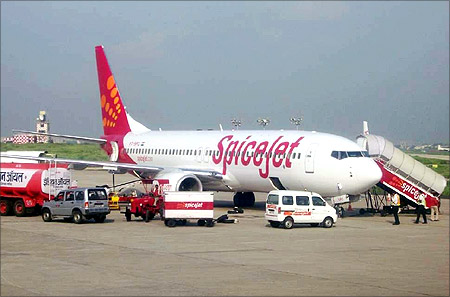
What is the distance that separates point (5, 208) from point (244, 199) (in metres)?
16.6

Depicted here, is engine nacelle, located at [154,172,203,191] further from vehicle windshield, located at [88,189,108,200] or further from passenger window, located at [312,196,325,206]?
passenger window, located at [312,196,325,206]

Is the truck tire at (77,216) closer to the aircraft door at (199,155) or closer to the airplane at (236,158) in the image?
the airplane at (236,158)

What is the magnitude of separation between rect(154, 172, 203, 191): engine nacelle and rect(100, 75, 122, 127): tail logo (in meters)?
13.7

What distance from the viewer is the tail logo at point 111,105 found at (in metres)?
63.3

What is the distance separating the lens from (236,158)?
167 feet

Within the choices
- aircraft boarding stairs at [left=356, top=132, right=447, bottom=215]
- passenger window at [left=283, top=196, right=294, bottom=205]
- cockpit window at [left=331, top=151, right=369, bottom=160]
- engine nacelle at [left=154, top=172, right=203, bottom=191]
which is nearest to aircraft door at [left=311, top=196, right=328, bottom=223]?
passenger window at [left=283, top=196, right=294, bottom=205]

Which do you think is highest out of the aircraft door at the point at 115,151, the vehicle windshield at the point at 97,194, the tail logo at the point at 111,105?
the tail logo at the point at 111,105

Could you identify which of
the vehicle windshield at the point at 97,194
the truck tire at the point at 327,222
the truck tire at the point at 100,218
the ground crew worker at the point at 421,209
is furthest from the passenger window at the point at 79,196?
the ground crew worker at the point at 421,209

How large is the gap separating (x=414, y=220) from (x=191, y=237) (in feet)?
51.3

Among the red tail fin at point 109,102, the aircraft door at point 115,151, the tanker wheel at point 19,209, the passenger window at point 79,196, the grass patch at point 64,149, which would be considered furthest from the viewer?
the red tail fin at point 109,102

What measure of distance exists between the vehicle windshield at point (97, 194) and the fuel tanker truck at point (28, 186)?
13.5 feet

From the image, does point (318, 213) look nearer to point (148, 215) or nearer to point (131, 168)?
point (148, 215)

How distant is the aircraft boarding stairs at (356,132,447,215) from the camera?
47.6 meters

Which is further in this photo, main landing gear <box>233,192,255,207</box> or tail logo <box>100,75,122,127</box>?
tail logo <box>100,75,122,127</box>
